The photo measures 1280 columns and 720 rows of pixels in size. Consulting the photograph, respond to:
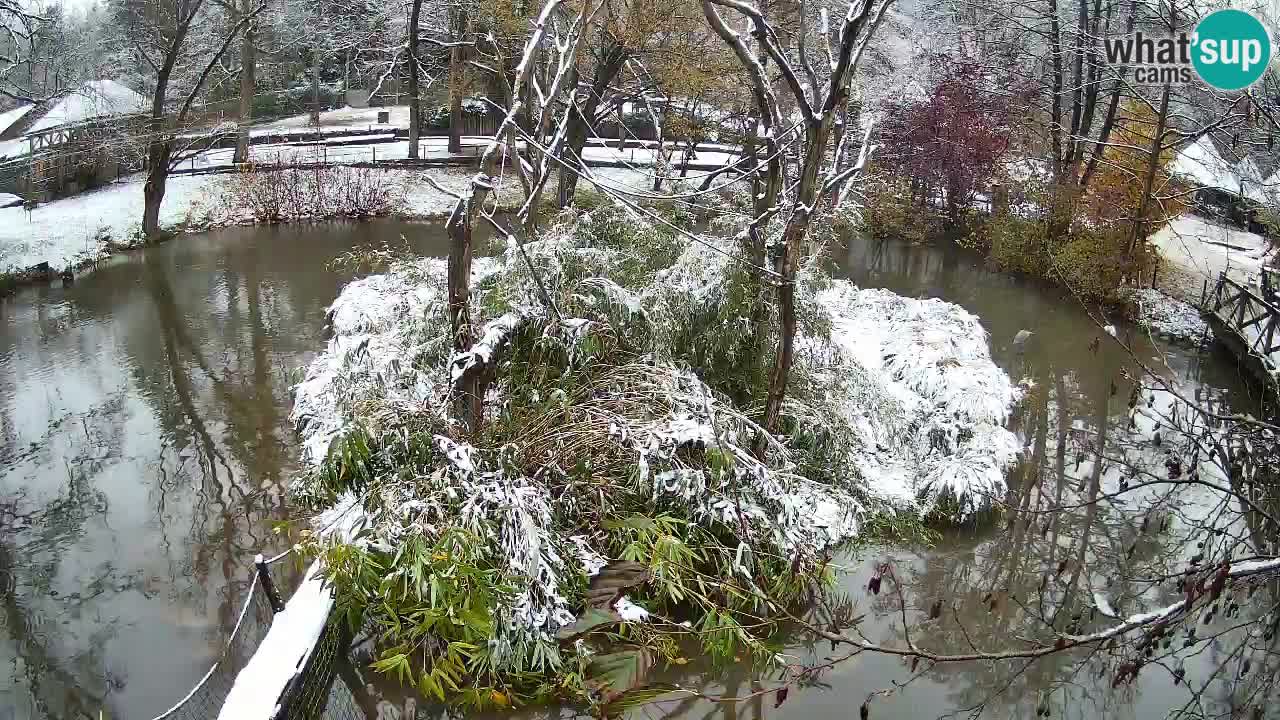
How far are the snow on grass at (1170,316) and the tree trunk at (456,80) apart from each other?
48.4ft

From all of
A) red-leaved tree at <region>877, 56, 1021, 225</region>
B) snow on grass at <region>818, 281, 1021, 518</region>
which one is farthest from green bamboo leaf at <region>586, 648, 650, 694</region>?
red-leaved tree at <region>877, 56, 1021, 225</region>

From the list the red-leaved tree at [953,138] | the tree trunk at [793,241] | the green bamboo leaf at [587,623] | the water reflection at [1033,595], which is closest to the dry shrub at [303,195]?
the red-leaved tree at [953,138]

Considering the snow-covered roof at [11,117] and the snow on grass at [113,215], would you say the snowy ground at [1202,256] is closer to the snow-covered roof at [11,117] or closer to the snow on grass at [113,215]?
the snow on grass at [113,215]

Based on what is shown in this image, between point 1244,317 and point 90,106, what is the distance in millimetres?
23934

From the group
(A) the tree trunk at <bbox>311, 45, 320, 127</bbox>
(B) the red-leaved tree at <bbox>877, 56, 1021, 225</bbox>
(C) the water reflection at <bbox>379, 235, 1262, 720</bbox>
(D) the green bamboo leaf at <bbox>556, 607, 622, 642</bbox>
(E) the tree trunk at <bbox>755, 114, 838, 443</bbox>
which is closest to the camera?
(D) the green bamboo leaf at <bbox>556, 607, 622, 642</bbox>

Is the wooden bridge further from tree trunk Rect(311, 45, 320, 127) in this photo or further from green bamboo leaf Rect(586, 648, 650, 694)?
tree trunk Rect(311, 45, 320, 127)

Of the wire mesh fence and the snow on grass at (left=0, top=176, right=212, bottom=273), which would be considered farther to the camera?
the snow on grass at (left=0, top=176, right=212, bottom=273)

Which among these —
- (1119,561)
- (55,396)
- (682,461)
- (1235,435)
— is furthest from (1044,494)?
(55,396)

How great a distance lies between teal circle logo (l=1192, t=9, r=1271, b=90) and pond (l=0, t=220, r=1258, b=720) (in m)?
3.95

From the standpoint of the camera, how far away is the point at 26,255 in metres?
16.3

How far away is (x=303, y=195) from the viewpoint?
20344 mm

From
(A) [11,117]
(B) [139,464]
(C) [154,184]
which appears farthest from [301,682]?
(A) [11,117]

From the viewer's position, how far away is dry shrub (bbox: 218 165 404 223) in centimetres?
1992

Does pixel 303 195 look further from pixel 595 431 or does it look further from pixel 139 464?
pixel 595 431
